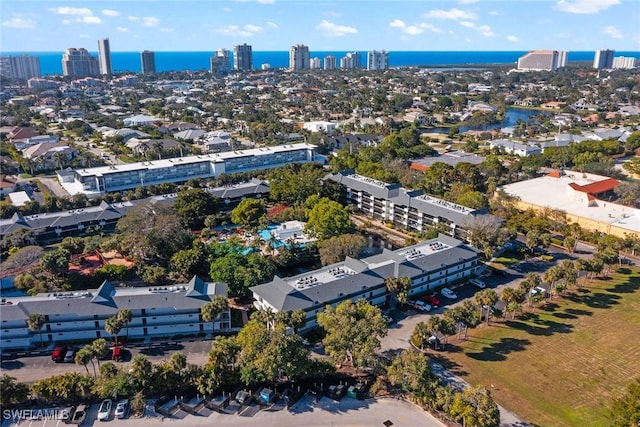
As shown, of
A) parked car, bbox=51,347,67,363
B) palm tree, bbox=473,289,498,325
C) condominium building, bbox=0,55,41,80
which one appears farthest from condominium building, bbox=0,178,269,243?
condominium building, bbox=0,55,41,80

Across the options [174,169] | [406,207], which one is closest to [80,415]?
[406,207]

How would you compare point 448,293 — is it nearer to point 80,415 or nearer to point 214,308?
point 214,308

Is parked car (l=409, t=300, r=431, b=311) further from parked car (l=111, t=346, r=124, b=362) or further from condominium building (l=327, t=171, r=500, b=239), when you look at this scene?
parked car (l=111, t=346, r=124, b=362)

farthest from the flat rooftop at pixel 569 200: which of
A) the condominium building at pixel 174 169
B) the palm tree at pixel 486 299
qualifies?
the condominium building at pixel 174 169

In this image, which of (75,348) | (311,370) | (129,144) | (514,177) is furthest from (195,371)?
(129,144)

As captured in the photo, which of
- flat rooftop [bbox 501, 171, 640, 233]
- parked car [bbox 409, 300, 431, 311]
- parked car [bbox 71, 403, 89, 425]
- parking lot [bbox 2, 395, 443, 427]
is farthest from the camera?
flat rooftop [bbox 501, 171, 640, 233]

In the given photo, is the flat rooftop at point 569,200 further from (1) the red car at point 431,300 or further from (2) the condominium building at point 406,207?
(1) the red car at point 431,300
